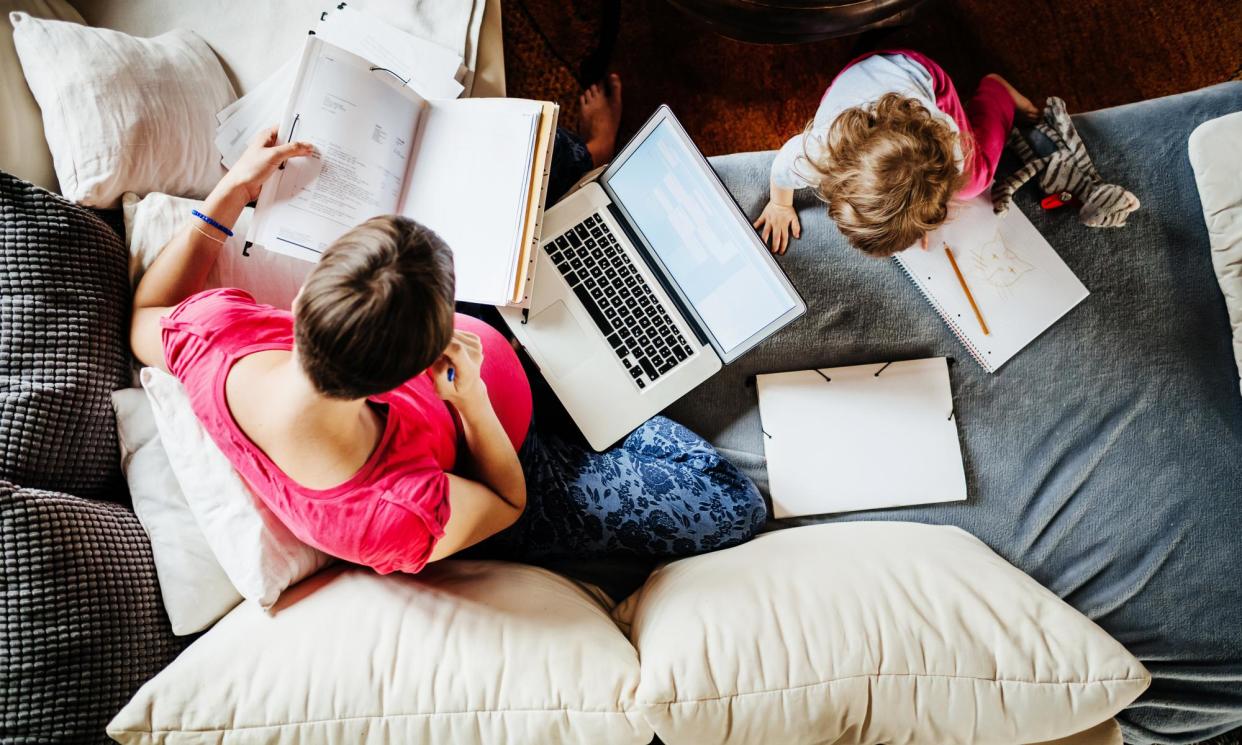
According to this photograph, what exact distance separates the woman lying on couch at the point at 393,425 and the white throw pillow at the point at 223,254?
53mm

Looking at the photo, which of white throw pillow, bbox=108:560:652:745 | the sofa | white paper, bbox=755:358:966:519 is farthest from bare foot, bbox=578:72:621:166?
white throw pillow, bbox=108:560:652:745

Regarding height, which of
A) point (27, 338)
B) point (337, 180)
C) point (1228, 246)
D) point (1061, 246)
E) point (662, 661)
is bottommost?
point (662, 661)

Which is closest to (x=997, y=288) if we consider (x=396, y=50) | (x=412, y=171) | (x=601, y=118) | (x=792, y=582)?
(x=792, y=582)

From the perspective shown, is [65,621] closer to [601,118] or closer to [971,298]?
[601,118]

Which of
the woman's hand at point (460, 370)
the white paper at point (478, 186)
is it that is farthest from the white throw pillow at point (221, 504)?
the white paper at point (478, 186)

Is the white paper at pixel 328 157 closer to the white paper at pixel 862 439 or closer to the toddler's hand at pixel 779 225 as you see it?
the toddler's hand at pixel 779 225

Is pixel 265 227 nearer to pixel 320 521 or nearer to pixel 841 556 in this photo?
pixel 320 521

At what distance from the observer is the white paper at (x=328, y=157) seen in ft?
3.54

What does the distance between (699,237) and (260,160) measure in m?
0.73

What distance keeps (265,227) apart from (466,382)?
461 mm

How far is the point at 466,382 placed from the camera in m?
0.91

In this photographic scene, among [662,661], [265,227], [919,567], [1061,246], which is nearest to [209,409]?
[265,227]

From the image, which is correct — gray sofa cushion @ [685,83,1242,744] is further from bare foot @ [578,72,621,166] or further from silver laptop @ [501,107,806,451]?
bare foot @ [578,72,621,166]

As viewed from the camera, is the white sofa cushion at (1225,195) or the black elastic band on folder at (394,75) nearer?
the black elastic band on folder at (394,75)
